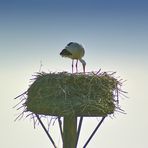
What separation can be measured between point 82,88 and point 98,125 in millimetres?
951

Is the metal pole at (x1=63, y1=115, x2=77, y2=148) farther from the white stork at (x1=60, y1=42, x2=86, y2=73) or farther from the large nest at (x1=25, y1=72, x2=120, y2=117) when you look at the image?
the white stork at (x1=60, y1=42, x2=86, y2=73)

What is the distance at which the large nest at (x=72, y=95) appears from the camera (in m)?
8.98

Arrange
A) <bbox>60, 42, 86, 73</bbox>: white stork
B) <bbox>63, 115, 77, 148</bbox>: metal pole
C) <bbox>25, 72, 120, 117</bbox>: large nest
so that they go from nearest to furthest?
<bbox>25, 72, 120, 117</bbox>: large nest < <bbox>63, 115, 77, 148</bbox>: metal pole < <bbox>60, 42, 86, 73</bbox>: white stork

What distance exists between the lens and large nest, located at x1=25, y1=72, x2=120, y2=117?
29.5ft

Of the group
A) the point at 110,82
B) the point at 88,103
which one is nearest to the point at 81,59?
the point at 110,82

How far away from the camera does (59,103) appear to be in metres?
9.00

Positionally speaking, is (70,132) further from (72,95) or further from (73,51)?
(73,51)

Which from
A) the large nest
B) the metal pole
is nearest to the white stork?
the large nest

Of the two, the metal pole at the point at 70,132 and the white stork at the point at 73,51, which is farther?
the white stork at the point at 73,51

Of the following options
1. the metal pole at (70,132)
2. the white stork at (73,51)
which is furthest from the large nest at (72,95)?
the white stork at (73,51)

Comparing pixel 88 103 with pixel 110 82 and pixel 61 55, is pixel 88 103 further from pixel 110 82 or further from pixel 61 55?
pixel 61 55

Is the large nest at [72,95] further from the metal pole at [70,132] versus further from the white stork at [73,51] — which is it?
the white stork at [73,51]

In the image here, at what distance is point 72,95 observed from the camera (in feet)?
29.9

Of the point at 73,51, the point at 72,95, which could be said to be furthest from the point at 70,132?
the point at 73,51
